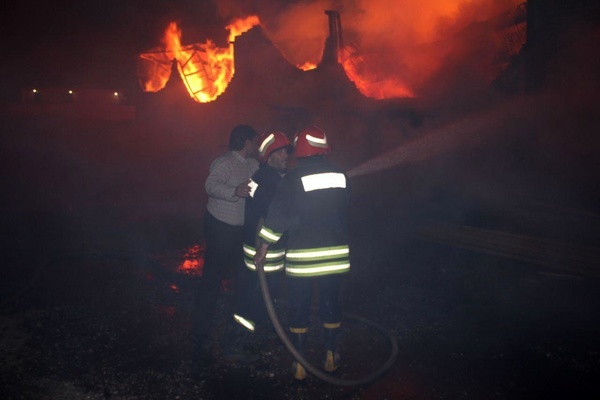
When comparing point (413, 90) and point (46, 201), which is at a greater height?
point (413, 90)

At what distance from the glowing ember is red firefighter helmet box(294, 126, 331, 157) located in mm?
3545

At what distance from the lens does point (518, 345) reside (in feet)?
14.1

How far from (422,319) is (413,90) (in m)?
13.3

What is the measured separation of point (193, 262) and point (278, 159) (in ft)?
12.4

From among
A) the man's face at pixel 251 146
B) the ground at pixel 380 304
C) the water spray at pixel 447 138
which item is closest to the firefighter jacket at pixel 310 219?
the man's face at pixel 251 146

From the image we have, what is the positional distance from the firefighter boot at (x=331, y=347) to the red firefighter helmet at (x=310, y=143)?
1.60 meters

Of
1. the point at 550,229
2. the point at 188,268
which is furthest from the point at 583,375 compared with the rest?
the point at 188,268

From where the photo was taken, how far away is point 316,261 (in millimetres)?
3680

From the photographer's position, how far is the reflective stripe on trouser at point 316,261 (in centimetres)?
367

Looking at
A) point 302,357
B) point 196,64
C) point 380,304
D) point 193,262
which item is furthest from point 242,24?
point 302,357

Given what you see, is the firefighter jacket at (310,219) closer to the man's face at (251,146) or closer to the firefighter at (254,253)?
the firefighter at (254,253)

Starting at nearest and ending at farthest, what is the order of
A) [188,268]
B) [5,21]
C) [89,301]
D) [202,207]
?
[89,301], [188,268], [202,207], [5,21]

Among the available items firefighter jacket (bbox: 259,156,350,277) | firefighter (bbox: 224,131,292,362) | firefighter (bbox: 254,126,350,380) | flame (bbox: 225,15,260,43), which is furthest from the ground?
flame (bbox: 225,15,260,43)

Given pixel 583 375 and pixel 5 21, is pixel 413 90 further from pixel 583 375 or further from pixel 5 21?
pixel 5 21
